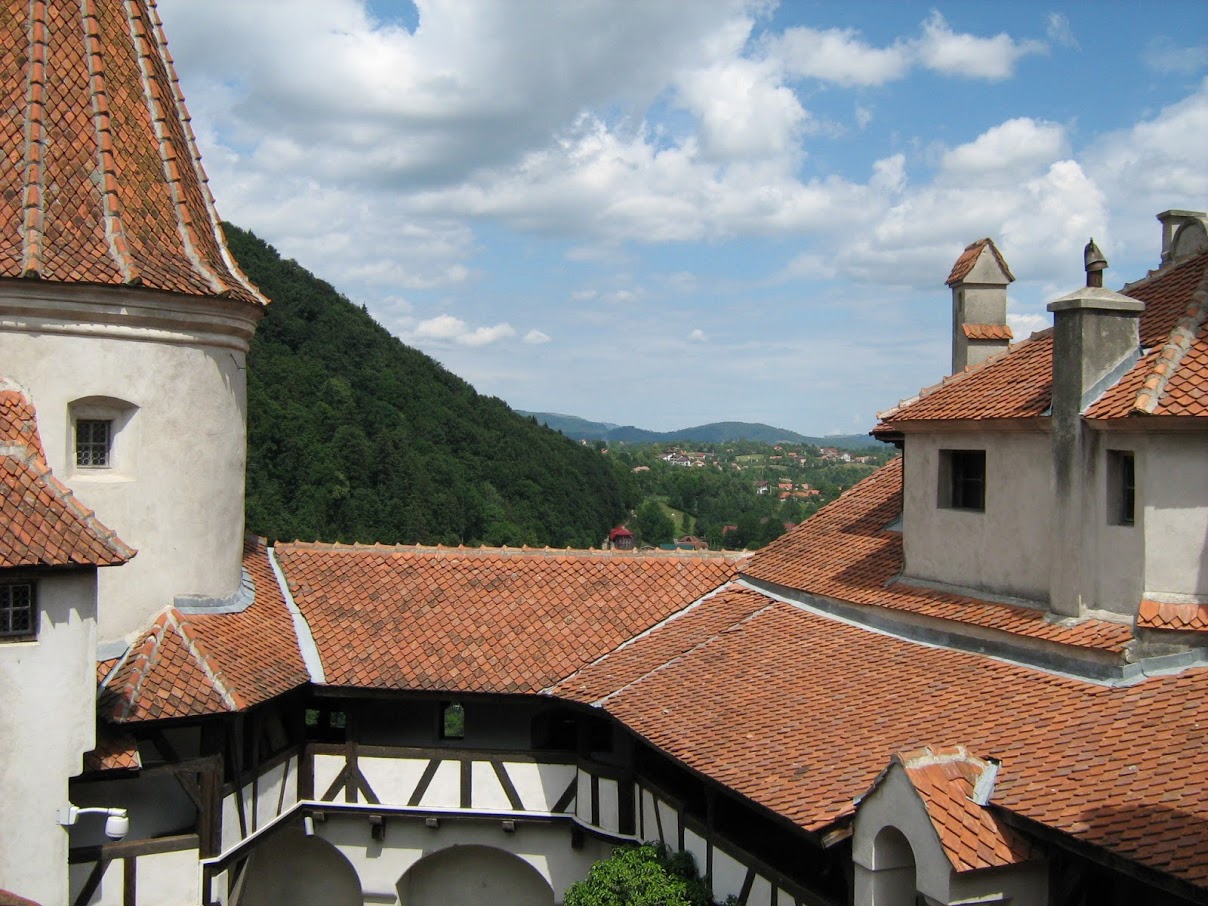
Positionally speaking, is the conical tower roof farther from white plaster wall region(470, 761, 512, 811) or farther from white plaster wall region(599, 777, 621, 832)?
white plaster wall region(599, 777, 621, 832)

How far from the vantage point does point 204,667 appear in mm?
15078

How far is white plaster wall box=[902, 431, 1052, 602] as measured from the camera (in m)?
13.9

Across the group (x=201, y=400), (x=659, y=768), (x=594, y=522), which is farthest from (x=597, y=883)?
(x=594, y=522)

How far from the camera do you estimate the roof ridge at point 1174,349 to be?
40.1 feet

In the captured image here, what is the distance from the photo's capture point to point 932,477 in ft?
51.7

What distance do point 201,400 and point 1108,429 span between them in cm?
1160

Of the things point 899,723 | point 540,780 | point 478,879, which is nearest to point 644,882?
point 540,780

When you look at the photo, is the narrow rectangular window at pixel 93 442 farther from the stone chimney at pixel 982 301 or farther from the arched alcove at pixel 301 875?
the stone chimney at pixel 982 301

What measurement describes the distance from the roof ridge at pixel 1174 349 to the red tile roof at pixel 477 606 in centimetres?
871

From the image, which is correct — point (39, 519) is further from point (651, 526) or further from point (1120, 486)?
point (651, 526)

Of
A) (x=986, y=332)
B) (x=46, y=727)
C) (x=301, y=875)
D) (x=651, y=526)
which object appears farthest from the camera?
(x=651, y=526)

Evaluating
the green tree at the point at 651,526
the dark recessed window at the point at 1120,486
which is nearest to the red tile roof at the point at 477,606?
the dark recessed window at the point at 1120,486

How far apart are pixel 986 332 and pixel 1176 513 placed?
8060 mm

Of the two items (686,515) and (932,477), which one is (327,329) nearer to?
(932,477)
